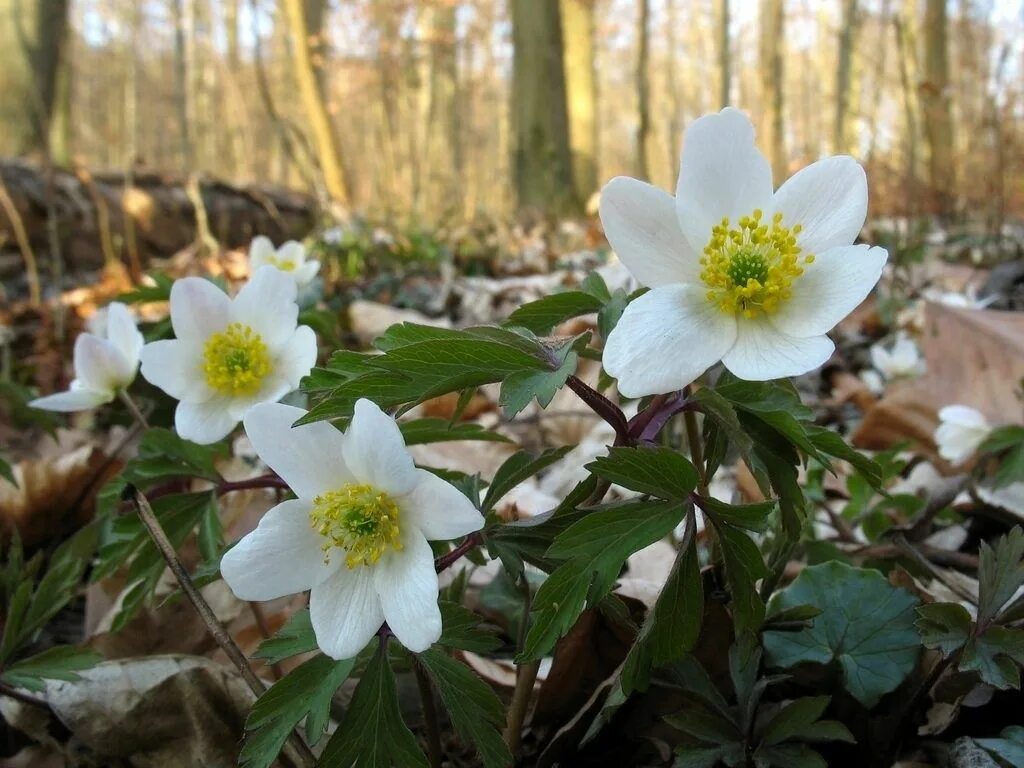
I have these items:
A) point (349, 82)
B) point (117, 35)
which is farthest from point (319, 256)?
point (117, 35)

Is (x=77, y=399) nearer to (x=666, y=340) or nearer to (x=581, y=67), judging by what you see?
(x=666, y=340)

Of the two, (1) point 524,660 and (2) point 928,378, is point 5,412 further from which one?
(2) point 928,378

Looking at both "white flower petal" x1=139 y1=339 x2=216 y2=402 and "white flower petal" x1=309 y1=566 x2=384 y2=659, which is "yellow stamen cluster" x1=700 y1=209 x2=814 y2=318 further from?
"white flower petal" x1=139 y1=339 x2=216 y2=402

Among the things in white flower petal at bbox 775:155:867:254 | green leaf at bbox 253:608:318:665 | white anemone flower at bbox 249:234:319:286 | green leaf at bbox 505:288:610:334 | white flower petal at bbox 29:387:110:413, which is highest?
white flower petal at bbox 775:155:867:254

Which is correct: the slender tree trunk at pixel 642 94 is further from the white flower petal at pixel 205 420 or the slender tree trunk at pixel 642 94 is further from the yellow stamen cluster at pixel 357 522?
the yellow stamen cluster at pixel 357 522

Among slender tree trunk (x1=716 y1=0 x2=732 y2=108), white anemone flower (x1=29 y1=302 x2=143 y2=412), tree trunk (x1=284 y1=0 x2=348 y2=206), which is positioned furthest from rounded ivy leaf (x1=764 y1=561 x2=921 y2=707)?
slender tree trunk (x1=716 y1=0 x2=732 y2=108)

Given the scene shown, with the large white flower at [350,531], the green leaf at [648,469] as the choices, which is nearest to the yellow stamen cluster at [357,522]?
the large white flower at [350,531]
